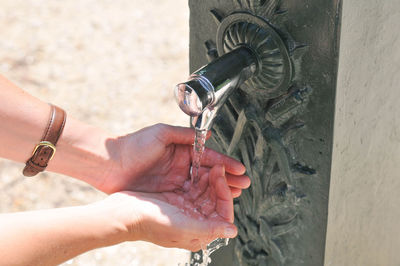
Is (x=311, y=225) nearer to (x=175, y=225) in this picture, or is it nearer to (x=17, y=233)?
(x=175, y=225)

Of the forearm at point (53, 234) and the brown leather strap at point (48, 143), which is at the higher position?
the brown leather strap at point (48, 143)

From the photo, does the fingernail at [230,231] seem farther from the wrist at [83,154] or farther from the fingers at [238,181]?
the wrist at [83,154]

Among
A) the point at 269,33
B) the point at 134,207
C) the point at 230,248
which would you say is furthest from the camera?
the point at 230,248

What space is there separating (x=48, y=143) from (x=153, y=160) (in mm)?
318

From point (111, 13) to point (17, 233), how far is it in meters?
2.77

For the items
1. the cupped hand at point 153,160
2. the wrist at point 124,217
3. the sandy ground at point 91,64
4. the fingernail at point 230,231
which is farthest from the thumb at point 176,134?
the sandy ground at point 91,64

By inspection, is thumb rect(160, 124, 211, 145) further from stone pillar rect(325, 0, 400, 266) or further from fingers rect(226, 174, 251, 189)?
stone pillar rect(325, 0, 400, 266)

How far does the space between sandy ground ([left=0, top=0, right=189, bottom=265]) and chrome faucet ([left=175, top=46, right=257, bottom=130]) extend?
1.29 m

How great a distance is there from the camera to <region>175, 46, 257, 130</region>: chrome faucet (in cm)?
136

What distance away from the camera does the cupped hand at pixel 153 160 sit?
5.67ft

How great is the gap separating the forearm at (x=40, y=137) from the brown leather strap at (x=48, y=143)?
0.01 m

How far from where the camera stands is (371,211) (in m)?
1.68

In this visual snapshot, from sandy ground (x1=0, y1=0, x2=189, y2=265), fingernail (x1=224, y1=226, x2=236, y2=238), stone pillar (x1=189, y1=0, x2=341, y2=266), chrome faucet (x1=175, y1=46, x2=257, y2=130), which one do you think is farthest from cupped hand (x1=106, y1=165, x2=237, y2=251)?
sandy ground (x1=0, y1=0, x2=189, y2=265)

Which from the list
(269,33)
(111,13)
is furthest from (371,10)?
(111,13)
